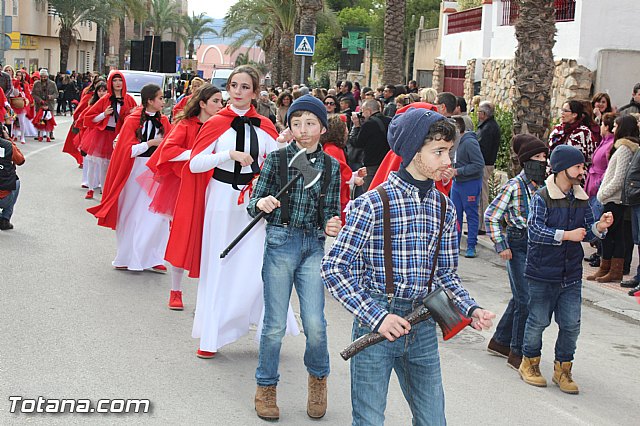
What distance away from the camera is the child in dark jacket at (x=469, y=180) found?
12820mm

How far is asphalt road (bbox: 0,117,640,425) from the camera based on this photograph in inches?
255

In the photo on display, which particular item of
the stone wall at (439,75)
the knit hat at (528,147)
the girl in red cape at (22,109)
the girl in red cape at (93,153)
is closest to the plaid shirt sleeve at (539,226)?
the knit hat at (528,147)

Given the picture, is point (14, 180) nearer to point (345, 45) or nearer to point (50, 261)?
point (50, 261)

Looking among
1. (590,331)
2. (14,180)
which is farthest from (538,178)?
(14,180)

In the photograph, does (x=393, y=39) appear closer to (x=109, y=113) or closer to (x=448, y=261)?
(x=109, y=113)

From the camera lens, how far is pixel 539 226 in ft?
23.4

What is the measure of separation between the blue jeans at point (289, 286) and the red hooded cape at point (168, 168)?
9.27 ft

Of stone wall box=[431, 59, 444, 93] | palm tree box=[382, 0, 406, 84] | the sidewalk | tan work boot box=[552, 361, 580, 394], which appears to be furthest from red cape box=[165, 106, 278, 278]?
stone wall box=[431, 59, 444, 93]

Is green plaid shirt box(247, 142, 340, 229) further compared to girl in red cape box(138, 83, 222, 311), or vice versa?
girl in red cape box(138, 83, 222, 311)

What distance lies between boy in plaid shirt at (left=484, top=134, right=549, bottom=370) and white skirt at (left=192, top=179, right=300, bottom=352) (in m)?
1.67

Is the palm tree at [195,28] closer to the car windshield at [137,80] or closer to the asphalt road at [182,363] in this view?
the car windshield at [137,80]

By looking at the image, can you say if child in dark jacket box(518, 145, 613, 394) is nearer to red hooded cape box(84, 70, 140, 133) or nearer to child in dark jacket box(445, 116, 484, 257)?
child in dark jacket box(445, 116, 484, 257)

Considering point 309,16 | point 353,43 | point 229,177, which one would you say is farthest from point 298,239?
point 353,43

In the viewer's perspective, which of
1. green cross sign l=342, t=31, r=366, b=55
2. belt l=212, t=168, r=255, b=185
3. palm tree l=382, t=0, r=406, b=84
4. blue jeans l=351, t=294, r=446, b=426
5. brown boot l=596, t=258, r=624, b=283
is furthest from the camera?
green cross sign l=342, t=31, r=366, b=55
